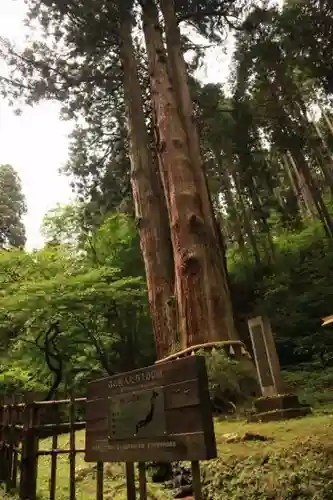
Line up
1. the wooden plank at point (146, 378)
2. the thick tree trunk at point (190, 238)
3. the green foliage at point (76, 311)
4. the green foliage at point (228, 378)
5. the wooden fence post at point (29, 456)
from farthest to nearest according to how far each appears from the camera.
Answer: the green foliage at point (76, 311), the thick tree trunk at point (190, 238), the green foliage at point (228, 378), the wooden fence post at point (29, 456), the wooden plank at point (146, 378)

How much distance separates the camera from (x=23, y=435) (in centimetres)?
469

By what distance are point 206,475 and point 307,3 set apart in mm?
12342

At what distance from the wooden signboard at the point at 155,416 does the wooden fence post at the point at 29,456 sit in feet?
5.32

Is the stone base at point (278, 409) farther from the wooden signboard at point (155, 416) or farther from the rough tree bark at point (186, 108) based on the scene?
the wooden signboard at point (155, 416)

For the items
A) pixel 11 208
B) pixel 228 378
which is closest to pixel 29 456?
pixel 228 378

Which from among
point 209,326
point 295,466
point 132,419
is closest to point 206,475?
point 295,466

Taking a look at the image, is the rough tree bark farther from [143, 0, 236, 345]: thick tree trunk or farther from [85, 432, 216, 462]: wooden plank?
[85, 432, 216, 462]: wooden plank

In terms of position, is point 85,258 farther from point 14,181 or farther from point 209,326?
point 14,181

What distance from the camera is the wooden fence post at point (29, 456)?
4.52 meters

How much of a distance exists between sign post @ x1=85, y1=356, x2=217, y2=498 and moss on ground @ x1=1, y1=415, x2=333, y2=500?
100 centimetres

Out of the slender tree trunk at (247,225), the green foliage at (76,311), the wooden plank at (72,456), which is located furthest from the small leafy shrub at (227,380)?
the slender tree trunk at (247,225)

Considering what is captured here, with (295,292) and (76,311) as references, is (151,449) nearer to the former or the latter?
(76,311)

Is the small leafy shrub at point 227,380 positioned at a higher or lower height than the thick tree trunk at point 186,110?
lower

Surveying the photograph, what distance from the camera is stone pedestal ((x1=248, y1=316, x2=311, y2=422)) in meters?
5.06
